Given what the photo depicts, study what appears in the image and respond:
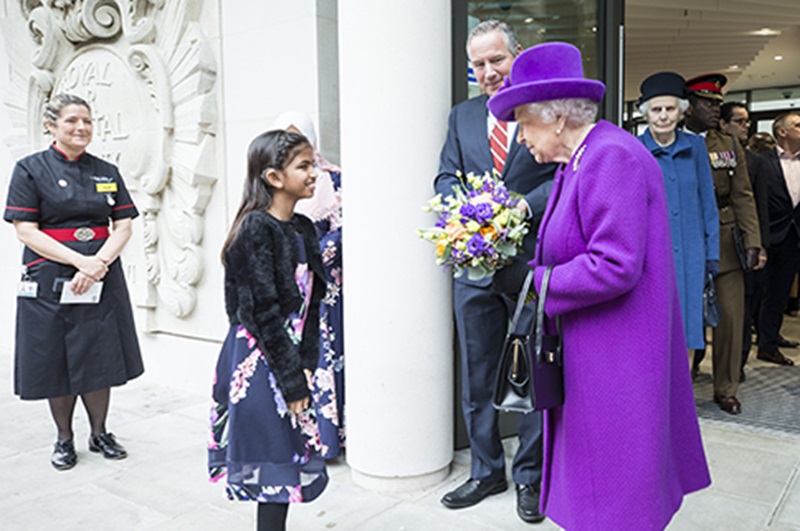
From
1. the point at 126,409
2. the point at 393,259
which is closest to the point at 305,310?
the point at 393,259

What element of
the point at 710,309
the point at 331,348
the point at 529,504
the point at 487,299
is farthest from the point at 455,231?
the point at 710,309

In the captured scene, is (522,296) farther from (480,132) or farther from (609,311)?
(480,132)

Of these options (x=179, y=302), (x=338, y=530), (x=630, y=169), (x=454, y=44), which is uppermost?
(x=454, y=44)

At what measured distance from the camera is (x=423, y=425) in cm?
317

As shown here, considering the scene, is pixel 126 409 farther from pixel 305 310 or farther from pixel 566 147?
pixel 566 147

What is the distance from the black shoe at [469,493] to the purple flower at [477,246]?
1517 mm

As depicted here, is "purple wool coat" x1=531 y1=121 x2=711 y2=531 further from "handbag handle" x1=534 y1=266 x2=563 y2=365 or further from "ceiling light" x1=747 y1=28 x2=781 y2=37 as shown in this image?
"ceiling light" x1=747 y1=28 x2=781 y2=37

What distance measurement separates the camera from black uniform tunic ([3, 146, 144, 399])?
11.7 ft

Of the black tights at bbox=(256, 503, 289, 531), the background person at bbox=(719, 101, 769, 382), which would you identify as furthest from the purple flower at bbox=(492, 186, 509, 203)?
the background person at bbox=(719, 101, 769, 382)

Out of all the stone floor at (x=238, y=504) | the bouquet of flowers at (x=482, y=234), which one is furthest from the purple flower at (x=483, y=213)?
the stone floor at (x=238, y=504)

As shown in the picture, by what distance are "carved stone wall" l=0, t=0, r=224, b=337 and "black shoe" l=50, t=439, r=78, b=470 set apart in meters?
1.38

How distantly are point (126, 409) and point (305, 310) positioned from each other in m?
2.82

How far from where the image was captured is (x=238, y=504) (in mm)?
3100

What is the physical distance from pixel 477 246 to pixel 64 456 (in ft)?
9.43
